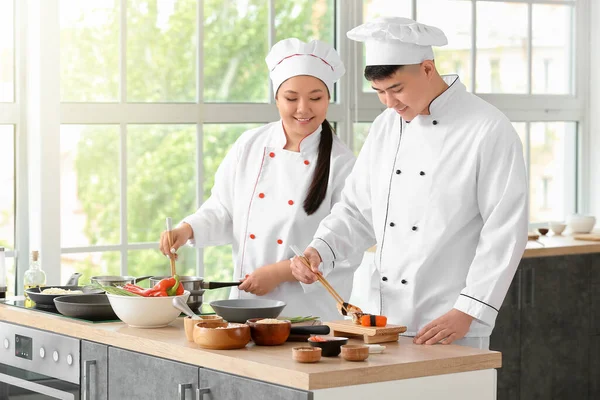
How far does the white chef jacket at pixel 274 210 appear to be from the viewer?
3500mm

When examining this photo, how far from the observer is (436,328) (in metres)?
2.57

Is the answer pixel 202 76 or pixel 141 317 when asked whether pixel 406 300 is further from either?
pixel 202 76

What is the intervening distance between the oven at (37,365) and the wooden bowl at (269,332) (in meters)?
0.70

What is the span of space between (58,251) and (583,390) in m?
2.66

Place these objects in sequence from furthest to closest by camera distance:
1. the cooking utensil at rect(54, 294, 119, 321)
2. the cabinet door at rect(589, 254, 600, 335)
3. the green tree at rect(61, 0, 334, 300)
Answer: the cabinet door at rect(589, 254, 600, 335) → the green tree at rect(61, 0, 334, 300) → the cooking utensil at rect(54, 294, 119, 321)

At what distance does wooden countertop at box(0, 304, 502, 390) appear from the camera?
2203 mm

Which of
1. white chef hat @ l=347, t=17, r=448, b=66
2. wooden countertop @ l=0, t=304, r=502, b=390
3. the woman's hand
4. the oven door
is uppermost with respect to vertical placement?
white chef hat @ l=347, t=17, r=448, b=66

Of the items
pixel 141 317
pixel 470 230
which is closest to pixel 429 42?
pixel 470 230

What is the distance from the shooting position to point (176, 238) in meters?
3.50

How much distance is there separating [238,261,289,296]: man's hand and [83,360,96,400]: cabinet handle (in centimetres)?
65

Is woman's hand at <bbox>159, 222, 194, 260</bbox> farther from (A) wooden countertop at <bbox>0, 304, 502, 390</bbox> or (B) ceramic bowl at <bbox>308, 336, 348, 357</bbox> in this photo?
(B) ceramic bowl at <bbox>308, 336, 348, 357</bbox>

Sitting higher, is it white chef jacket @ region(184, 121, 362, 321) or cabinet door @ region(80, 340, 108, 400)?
white chef jacket @ region(184, 121, 362, 321)

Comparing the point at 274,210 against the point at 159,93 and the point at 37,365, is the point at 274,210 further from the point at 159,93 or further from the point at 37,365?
the point at 159,93

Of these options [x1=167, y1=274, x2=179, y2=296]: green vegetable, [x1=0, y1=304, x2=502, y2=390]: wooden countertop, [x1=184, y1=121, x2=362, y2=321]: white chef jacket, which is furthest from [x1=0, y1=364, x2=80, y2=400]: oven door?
[x1=184, y1=121, x2=362, y2=321]: white chef jacket
